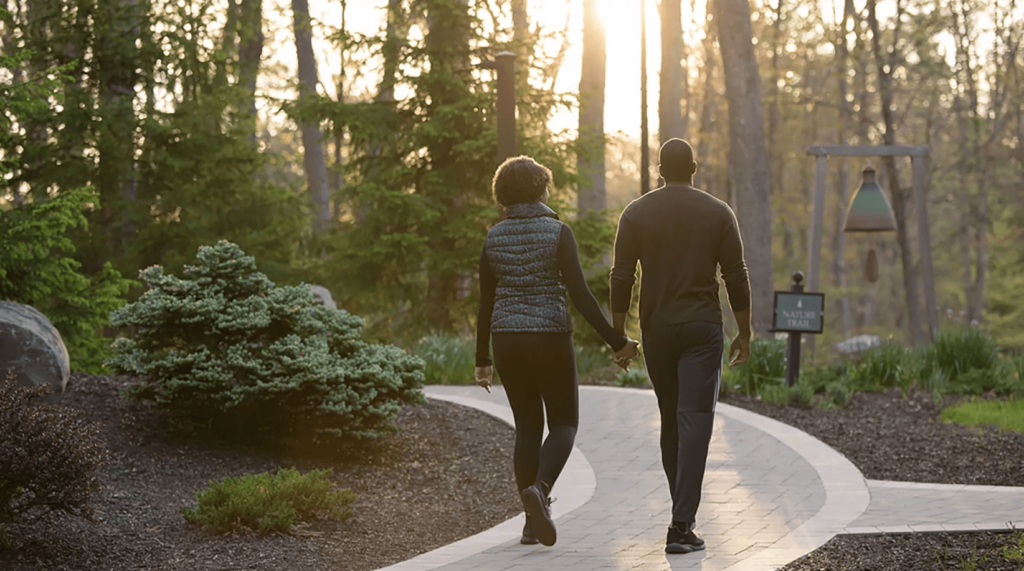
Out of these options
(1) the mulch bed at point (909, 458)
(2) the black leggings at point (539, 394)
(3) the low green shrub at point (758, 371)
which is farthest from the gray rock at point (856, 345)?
(2) the black leggings at point (539, 394)

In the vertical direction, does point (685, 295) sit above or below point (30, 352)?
above

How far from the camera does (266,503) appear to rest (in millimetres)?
6133

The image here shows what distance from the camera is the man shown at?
5309 mm

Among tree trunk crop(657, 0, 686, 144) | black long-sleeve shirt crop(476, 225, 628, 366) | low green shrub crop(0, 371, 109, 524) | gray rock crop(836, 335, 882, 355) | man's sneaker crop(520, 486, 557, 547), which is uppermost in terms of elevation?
tree trunk crop(657, 0, 686, 144)

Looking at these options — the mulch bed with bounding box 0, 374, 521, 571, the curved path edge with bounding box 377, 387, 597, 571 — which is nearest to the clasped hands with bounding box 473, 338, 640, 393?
the curved path edge with bounding box 377, 387, 597, 571

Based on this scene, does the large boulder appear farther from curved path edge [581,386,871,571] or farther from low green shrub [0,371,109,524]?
curved path edge [581,386,871,571]

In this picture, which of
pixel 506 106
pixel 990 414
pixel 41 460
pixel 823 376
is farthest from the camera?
pixel 823 376

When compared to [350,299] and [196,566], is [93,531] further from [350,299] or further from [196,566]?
[350,299]

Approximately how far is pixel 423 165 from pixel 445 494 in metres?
10.1

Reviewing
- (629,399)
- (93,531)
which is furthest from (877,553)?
(629,399)

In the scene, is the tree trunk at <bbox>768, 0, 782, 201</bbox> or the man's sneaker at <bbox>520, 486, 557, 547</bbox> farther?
the tree trunk at <bbox>768, 0, 782, 201</bbox>

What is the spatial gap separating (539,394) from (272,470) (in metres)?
3.14

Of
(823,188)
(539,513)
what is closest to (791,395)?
(823,188)

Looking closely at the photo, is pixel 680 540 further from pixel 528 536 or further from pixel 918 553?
pixel 918 553
